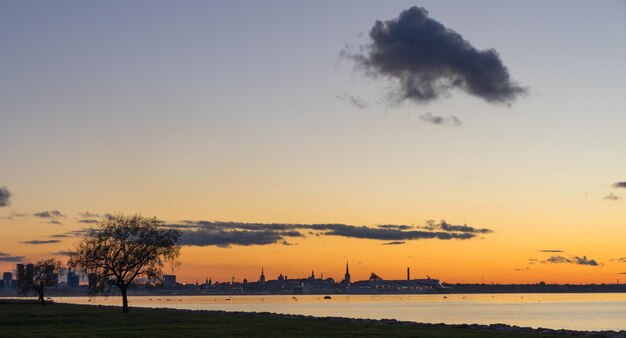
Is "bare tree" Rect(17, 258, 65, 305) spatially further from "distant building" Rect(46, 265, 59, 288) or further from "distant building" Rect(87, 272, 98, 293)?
"distant building" Rect(87, 272, 98, 293)

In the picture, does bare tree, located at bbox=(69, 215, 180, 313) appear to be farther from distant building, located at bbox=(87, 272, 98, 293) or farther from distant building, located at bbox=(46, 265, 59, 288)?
distant building, located at bbox=(46, 265, 59, 288)

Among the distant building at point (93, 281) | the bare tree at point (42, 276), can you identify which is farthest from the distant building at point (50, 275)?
the distant building at point (93, 281)

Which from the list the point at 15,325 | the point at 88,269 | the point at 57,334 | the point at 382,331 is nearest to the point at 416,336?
the point at 382,331

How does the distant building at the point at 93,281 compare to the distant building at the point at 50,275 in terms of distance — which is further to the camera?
the distant building at the point at 50,275

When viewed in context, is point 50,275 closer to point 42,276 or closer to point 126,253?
point 42,276

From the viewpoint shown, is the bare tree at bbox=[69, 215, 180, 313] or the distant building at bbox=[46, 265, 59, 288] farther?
the distant building at bbox=[46, 265, 59, 288]

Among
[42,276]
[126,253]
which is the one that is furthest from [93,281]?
[42,276]

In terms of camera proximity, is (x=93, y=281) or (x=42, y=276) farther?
(x=42, y=276)

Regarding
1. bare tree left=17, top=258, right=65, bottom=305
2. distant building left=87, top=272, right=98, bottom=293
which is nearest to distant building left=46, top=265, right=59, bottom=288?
bare tree left=17, top=258, right=65, bottom=305

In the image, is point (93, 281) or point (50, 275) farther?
point (50, 275)

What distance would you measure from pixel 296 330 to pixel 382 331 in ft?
19.1

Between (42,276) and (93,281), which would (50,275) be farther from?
(93,281)

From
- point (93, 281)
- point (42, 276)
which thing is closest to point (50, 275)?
point (42, 276)

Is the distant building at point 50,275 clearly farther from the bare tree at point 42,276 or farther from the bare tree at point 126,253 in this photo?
the bare tree at point 126,253
